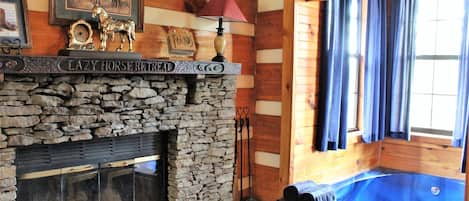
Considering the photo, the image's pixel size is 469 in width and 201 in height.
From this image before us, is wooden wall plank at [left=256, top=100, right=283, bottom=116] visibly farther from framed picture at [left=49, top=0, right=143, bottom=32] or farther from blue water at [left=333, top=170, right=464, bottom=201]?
framed picture at [left=49, top=0, right=143, bottom=32]

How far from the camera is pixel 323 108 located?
153 inches

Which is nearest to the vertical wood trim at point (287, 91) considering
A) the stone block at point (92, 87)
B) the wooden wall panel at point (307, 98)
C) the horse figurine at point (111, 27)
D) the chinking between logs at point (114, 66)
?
the wooden wall panel at point (307, 98)

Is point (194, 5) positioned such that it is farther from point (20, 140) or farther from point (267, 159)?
point (20, 140)

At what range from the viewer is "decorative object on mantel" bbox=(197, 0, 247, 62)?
320cm

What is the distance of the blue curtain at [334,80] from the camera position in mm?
3840

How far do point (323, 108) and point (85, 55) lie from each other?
2221mm

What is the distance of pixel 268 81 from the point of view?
3.87 meters

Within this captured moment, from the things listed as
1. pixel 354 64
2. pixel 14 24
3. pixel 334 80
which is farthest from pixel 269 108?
pixel 14 24

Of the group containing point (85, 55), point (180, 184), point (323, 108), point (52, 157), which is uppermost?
point (85, 55)

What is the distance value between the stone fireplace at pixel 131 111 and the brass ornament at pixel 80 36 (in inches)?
7.7

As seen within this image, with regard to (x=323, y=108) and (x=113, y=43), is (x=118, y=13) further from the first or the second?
(x=323, y=108)

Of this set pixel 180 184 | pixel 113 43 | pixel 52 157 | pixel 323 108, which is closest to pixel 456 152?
pixel 323 108

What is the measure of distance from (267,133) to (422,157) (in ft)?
6.42

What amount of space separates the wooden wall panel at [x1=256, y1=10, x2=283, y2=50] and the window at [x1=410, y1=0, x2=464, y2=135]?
1.79 metres
